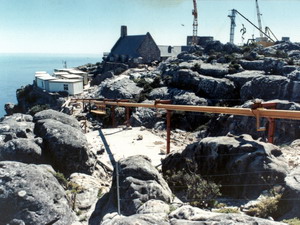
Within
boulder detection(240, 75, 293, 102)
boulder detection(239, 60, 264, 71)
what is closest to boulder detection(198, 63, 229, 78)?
boulder detection(239, 60, 264, 71)

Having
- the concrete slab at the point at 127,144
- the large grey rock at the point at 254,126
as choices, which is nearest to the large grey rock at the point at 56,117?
the concrete slab at the point at 127,144

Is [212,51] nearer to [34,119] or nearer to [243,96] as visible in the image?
[243,96]

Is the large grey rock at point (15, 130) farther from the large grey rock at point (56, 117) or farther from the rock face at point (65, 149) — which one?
the large grey rock at point (56, 117)

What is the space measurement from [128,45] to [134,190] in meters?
79.6

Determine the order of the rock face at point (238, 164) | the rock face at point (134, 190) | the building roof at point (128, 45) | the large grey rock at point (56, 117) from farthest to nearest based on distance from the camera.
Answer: the building roof at point (128, 45) → the large grey rock at point (56, 117) → the rock face at point (238, 164) → the rock face at point (134, 190)

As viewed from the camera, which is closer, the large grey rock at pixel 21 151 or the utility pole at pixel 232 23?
the large grey rock at pixel 21 151

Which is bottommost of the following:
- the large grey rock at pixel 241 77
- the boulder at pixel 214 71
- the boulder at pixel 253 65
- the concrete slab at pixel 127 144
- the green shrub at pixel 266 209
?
the concrete slab at pixel 127 144

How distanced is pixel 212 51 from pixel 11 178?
5900 centimetres

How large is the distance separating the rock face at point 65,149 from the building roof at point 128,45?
66.8 meters

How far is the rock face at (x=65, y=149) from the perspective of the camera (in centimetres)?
1523

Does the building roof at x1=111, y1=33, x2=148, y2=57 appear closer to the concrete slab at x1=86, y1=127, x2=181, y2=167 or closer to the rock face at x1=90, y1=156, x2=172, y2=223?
the concrete slab at x1=86, y1=127, x2=181, y2=167

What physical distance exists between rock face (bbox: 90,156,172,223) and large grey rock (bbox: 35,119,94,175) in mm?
4706

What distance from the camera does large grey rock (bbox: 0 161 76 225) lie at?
8703mm

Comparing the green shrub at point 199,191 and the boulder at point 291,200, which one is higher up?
the boulder at point 291,200
